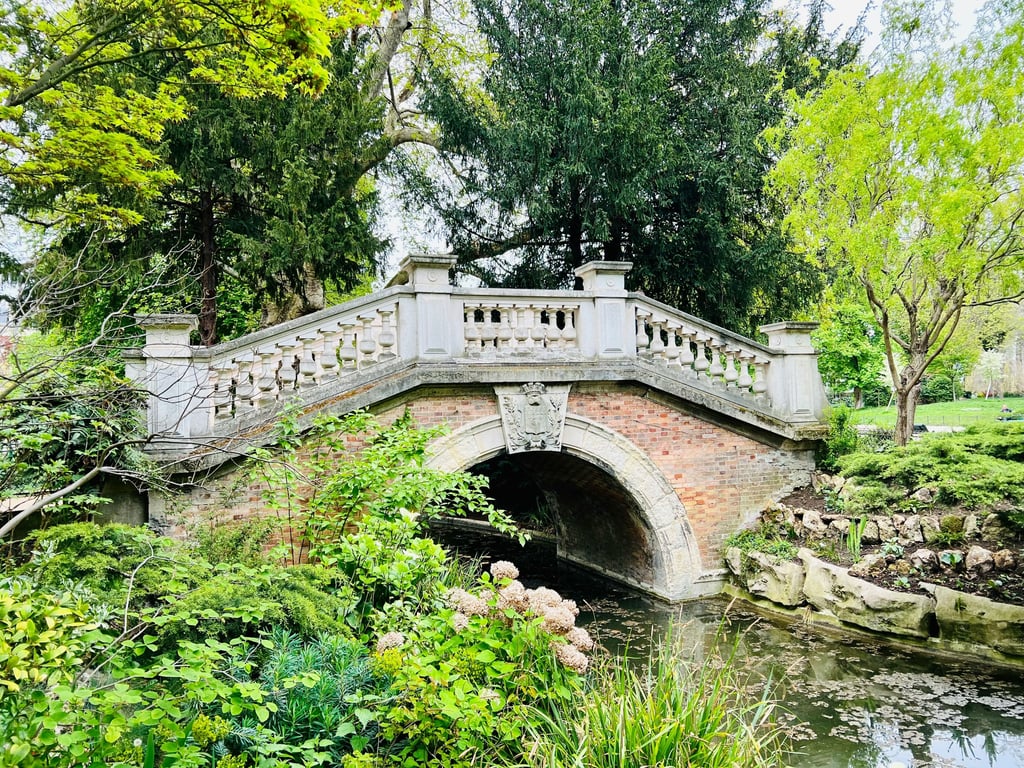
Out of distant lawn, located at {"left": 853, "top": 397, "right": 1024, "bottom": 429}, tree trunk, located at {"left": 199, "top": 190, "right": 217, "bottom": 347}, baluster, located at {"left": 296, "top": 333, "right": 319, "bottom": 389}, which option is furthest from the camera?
distant lawn, located at {"left": 853, "top": 397, "right": 1024, "bottom": 429}

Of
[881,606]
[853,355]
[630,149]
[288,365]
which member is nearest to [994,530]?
[881,606]

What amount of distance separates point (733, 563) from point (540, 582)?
3.15 m

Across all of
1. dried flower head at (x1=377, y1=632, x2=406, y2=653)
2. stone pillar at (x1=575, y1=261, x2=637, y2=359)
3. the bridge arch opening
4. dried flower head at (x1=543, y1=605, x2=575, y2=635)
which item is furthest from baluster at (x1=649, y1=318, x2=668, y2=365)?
dried flower head at (x1=377, y1=632, x2=406, y2=653)

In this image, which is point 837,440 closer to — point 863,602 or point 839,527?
point 839,527

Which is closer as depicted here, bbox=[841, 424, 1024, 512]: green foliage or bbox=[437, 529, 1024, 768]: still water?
bbox=[437, 529, 1024, 768]: still water

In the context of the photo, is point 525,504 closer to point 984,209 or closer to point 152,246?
point 152,246

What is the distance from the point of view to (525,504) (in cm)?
1434

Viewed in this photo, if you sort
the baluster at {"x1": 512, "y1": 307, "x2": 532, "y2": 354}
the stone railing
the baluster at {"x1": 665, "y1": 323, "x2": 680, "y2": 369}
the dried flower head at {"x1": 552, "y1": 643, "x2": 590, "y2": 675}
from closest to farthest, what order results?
the dried flower head at {"x1": 552, "y1": 643, "x2": 590, "y2": 675}
the stone railing
the baluster at {"x1": 512, "y1": 307, "x2": 532, "y2": 354}
the baluster at {"x1": 665, "y1": 323, "x2": 680, "y2": 369}

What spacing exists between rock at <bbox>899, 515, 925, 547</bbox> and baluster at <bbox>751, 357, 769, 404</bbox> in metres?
2.26

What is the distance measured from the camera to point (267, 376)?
640cm

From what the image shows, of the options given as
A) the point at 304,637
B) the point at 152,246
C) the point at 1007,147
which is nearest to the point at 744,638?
the point at 304,637

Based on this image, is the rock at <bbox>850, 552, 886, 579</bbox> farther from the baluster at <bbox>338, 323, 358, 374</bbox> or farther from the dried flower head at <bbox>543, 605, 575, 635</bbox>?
the baluster at <bbox>338, 323, 358, 374</bbox>

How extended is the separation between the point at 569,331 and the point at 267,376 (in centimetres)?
345

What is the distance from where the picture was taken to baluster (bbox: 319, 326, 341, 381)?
21.8 ft
